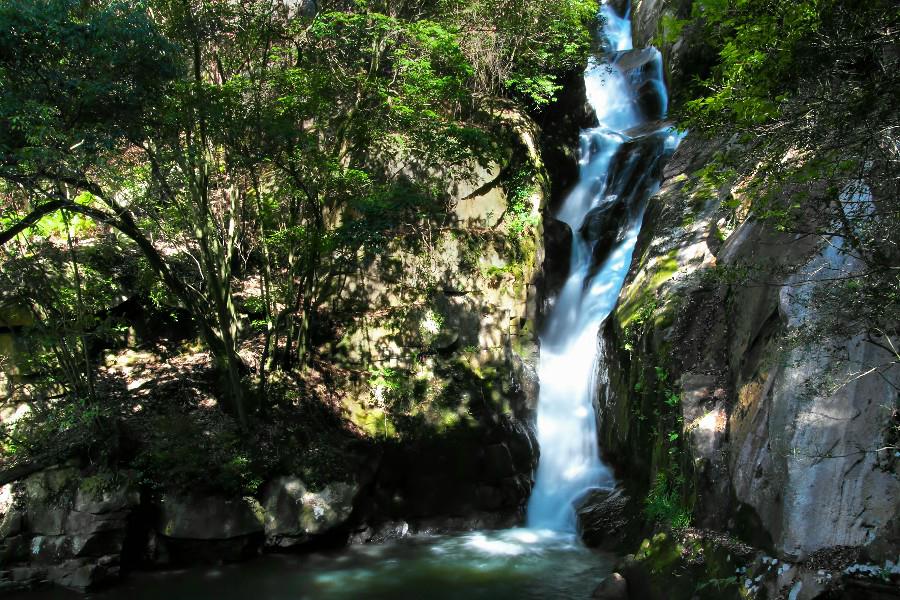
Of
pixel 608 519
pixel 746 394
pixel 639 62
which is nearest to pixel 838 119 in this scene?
pixel 746 394

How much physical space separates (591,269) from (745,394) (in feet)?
23.2

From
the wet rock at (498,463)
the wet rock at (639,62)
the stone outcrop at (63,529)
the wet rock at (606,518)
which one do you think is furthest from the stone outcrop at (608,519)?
the wet rock at (639,62)

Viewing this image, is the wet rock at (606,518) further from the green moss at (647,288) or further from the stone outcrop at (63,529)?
the stone outcrop at (63,529)

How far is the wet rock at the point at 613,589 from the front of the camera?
758 centimetres

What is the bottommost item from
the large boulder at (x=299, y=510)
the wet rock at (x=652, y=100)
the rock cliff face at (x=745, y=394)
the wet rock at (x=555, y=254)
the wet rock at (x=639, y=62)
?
the large boulder at (x=299, y=510)

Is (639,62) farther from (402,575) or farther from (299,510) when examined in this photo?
(402,575)

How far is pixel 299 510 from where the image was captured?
961cm

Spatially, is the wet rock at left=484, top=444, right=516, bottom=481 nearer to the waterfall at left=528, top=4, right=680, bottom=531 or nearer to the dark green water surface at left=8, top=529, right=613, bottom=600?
the waterfall at left=528, top=4, right=680, bottom=531

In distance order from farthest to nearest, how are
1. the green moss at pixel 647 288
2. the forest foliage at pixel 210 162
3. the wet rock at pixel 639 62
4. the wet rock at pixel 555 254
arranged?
the wet rock at pixel 639 62, the wet rock at pixel 555 254, the green moss at pixel 647 288, the forest foliage at pixel 210 162

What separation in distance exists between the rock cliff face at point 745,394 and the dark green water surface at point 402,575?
5.59 feet

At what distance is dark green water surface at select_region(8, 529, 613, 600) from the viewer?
8.20 m

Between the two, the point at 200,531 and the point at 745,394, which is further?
the point at 200,531

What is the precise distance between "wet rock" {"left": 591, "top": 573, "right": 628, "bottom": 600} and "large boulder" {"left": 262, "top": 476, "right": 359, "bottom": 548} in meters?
4.00

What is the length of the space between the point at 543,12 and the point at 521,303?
6795 millimetres
